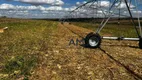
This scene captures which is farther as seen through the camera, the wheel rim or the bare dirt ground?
the wheel rim

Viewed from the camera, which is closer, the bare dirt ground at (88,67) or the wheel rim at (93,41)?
the bare dirt ground at (88,67)

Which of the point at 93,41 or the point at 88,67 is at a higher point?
the point at 93,41

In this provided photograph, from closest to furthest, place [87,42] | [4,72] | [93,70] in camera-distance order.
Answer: [4,72] → [93,70] → [87,42]

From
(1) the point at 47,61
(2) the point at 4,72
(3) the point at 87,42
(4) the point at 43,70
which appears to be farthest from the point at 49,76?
(3) the point at 87,42

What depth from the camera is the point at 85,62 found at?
13055mm

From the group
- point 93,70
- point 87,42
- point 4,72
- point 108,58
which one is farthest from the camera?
point 87,42

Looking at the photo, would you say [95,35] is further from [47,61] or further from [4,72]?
[4,72]

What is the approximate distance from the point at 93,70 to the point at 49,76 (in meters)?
2.18

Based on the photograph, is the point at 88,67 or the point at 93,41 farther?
the point at 93,41

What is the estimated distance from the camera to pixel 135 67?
12.3 metres

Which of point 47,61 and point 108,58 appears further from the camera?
point 108,58

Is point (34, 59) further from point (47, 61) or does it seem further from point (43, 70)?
point (43, 70)

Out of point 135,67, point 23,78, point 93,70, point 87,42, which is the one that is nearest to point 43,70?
point 23,78

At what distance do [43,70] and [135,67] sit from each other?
14.4 feet
